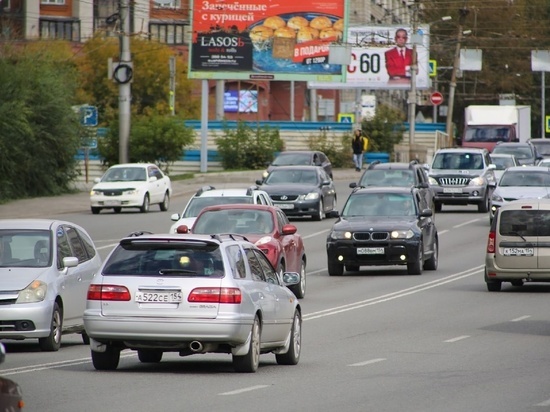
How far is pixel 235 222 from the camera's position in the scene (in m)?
23.9

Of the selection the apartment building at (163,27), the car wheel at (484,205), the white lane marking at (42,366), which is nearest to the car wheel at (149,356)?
the white lane marking at (42,366)

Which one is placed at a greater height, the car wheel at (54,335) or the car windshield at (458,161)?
the car windshield at (458,161)

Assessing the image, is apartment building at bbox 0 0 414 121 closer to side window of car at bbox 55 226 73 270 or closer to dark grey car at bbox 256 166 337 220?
dark grey car at bbox 256 166 337 220

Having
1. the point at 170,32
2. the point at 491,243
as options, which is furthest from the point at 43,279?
the point at 170,32

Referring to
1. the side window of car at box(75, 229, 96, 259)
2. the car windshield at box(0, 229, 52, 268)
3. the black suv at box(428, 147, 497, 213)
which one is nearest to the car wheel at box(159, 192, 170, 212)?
the black suv at box(428, 147, 497, 213)

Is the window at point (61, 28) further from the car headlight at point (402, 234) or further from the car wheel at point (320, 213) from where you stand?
the car headlight at point (402, 234)

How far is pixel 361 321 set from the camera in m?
20.8

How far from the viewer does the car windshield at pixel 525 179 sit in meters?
39.4

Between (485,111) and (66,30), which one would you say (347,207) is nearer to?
(485,111)

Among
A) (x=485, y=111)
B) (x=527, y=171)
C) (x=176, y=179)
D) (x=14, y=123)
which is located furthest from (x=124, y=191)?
(x=485, y=111)

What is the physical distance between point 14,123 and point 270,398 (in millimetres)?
37515

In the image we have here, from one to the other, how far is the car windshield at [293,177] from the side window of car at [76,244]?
24.8m

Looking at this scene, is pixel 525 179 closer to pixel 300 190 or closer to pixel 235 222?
pixel 300 190

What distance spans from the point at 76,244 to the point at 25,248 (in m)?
0.76
